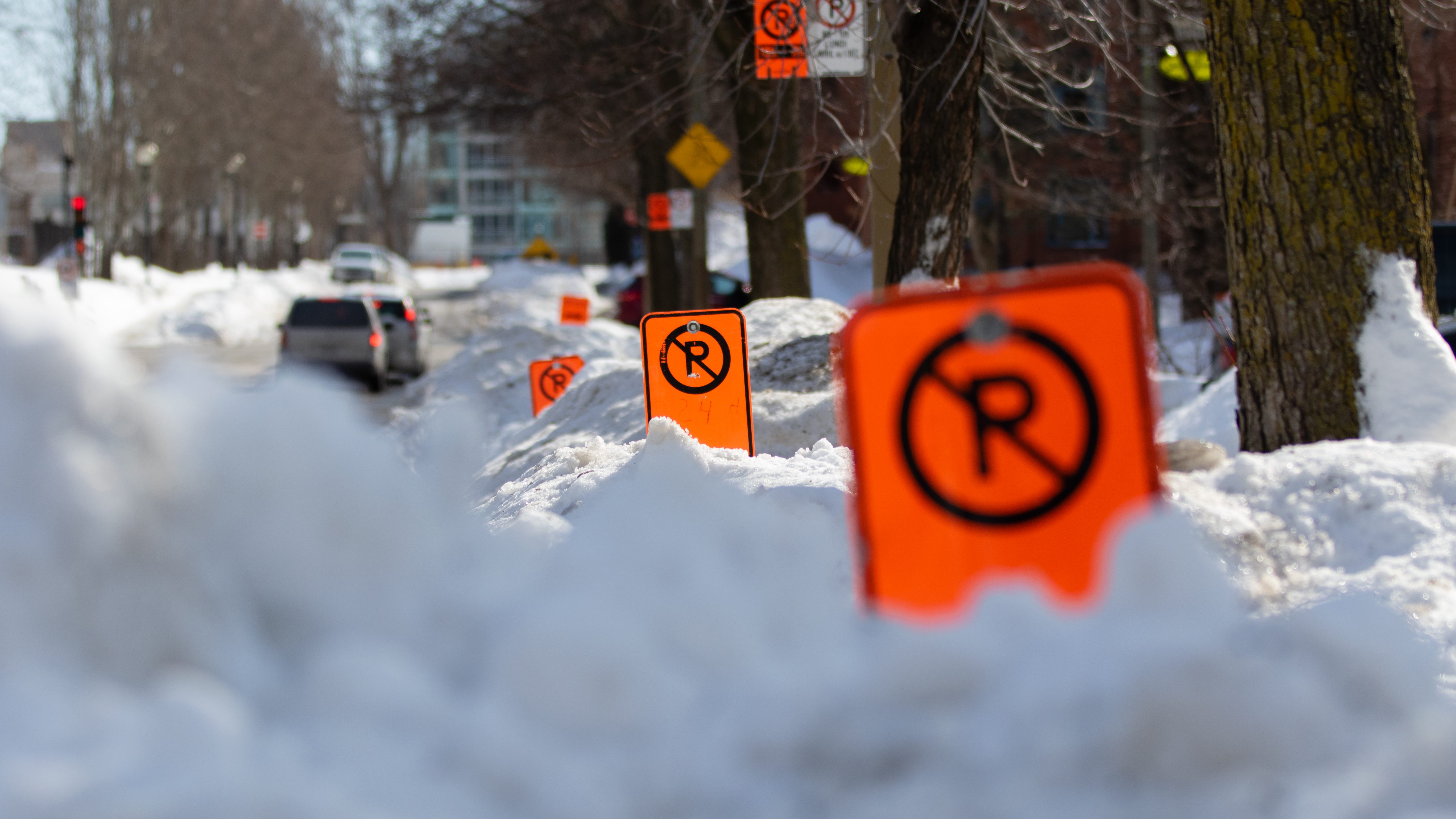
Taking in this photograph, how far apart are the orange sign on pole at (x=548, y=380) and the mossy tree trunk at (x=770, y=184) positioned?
2.41 meters

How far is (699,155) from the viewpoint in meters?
15.2

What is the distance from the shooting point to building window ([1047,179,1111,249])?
65.1 feet

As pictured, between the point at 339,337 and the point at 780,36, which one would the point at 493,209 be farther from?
the point at 780,36

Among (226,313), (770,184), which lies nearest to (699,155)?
(770,184)

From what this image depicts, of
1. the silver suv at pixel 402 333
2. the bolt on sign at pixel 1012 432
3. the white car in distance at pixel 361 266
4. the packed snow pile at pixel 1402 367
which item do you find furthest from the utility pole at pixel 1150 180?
the white car in distance at pixel 361 266

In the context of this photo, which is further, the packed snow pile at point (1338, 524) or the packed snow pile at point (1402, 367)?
the packed snow pile at point (1402, 367)

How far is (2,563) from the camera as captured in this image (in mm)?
2244

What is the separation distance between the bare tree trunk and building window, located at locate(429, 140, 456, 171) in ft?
281

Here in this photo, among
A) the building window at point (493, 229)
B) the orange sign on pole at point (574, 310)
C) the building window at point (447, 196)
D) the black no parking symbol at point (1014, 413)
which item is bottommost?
the black no parking symbol at point (1014, 413)

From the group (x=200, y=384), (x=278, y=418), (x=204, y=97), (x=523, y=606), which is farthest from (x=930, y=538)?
(x=204, y=97)

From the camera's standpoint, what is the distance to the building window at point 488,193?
133 m

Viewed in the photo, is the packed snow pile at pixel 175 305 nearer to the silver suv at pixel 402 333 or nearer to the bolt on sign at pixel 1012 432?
the silver suv at pixel 402 333

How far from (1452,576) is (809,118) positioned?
1423cm

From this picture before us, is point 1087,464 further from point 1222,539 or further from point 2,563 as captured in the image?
point 2,563
